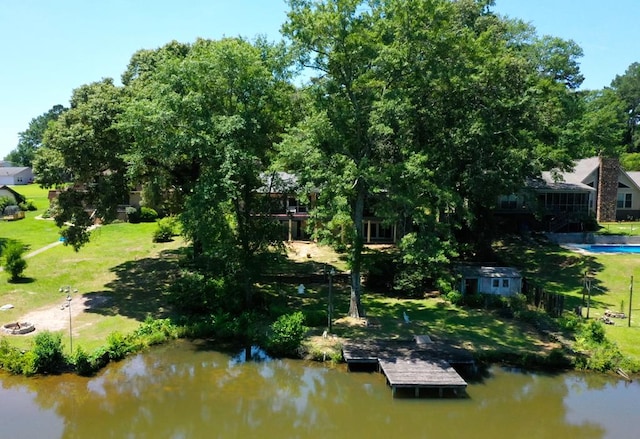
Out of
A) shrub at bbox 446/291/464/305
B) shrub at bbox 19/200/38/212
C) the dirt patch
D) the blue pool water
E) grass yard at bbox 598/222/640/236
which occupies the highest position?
shrub at bbox 19/200/38/212

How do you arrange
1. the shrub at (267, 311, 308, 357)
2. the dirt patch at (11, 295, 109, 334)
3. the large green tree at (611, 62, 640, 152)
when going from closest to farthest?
the shrub at (267, 311, 308, 357)
the dirt patch at (11, 295, 109, 334)
the large green tree at (611, 62, 640, 152)

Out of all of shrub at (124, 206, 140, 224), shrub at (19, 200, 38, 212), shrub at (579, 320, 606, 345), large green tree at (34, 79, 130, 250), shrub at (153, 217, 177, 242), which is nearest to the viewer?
shrub at (579, 320, 606, 345)

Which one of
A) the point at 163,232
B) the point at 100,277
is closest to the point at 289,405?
the point at 100,277

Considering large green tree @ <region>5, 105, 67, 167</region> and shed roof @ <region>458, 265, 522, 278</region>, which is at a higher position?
large green tree @ <region>5, 105, 67, 167</region>

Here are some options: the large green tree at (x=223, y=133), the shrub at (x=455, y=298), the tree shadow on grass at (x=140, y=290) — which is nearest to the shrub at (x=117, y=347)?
the tree shadow on grass at (x=140, y=290)

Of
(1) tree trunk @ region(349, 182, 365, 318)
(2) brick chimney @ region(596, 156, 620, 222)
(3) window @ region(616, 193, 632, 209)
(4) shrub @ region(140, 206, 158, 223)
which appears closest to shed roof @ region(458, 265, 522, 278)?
(1) tree trunk @ region(349, 182, 365, 318)

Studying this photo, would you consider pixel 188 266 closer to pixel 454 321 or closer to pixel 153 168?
pixel 153 168

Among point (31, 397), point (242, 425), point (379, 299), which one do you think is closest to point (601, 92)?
point (379, 299)

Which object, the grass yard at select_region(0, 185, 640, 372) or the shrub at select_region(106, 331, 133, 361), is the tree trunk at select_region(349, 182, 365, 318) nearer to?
the grass yard at select_region(0, 185, 640, 372)
